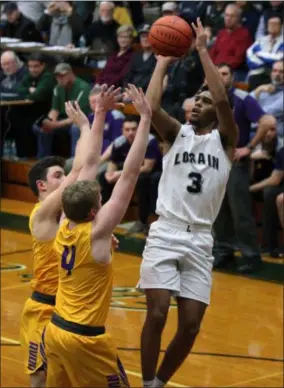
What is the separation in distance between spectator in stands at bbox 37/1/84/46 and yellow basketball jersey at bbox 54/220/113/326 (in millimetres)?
11357

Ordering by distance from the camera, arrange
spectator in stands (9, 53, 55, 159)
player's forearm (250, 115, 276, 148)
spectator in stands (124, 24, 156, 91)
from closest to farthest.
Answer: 1. player's forearm (250, 115, 276, 148)
2. spectator in stands (124, 24, 156, 91)
3. spectator in stands (9, 53, 55, 159)

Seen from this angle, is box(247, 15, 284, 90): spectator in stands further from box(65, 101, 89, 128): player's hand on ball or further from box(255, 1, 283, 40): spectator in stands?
box(65, 101, 89, 128): player's hand on ball

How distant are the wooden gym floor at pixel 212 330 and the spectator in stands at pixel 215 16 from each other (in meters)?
4.19

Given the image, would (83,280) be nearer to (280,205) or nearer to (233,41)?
(280,205)

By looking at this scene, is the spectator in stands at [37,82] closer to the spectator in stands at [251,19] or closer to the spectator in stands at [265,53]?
the spectator in stands at [251,19]

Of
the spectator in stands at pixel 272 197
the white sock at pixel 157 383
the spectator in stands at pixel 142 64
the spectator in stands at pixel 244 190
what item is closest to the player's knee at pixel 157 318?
the white sock at pixel 157 383

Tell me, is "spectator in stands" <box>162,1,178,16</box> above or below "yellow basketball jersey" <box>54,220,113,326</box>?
above

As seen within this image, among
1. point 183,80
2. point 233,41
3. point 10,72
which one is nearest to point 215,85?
point 183,80

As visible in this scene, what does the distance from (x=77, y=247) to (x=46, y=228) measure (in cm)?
70

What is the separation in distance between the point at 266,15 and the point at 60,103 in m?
3.29

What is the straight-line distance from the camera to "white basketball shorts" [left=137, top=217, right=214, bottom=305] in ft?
23.6

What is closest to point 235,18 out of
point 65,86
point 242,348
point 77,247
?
point 65,86

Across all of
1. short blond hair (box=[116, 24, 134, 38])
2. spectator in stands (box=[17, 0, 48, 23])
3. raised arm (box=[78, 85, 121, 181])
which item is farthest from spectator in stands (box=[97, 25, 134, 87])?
raised arm (box=[78, 85, 121, 181])

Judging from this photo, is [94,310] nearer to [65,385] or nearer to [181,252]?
[65,385]
